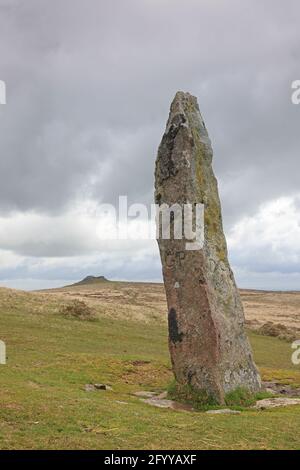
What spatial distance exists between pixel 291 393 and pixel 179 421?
34.6 ft

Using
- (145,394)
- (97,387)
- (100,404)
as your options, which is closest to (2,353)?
(97,387)

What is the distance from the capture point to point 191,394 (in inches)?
814

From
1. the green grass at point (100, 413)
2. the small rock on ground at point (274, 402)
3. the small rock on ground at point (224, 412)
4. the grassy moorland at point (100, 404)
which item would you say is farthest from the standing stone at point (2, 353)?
the small rock on ground at point (274, 402)

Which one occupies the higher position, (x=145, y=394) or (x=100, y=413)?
(x=100, y=413)

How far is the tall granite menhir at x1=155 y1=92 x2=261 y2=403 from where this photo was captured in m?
20.5

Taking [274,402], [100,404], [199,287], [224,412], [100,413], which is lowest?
[274,402]

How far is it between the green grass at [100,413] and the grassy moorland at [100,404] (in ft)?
0.08

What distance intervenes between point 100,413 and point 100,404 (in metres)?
1.70

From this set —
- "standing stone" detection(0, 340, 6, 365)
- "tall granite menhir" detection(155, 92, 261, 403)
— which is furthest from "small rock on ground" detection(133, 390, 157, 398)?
"standing stone" detection(0, 340, 6, 365)

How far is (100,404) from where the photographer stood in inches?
667

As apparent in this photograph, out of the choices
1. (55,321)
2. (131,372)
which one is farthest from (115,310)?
(131,372)

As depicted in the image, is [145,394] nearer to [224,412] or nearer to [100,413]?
[224,412]

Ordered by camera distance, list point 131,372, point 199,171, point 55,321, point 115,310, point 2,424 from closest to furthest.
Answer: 1. point 2,424
2. point 199,171
3. point 131,372
4. point 55,321
5. point 115,310
